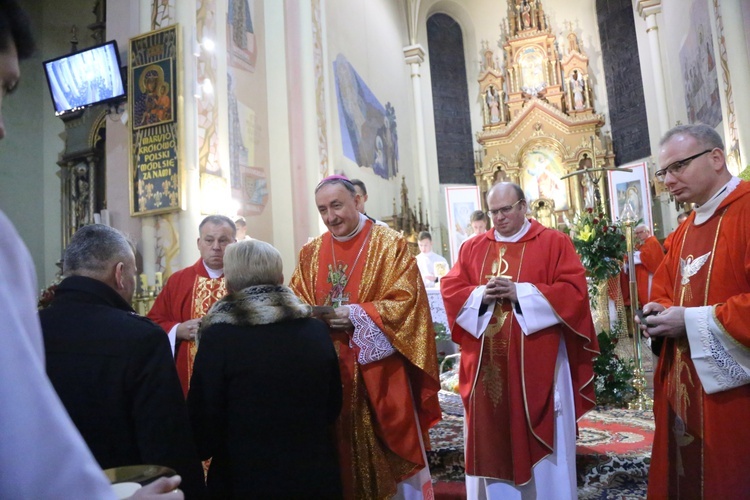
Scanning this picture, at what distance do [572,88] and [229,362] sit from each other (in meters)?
17.6

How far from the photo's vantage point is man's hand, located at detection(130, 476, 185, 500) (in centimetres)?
96

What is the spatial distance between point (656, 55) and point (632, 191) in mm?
3915

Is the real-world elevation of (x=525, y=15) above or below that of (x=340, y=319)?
above

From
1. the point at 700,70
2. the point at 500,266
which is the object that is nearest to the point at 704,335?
the point at 500,266

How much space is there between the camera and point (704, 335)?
2.30 metres

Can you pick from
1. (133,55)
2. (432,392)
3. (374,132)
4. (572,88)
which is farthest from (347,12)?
(432,392)

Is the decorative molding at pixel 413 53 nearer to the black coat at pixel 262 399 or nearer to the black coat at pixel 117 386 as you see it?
the black coat at pixel 262 399

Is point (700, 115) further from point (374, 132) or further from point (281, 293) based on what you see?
point (281, 293)

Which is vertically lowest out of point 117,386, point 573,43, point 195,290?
point 117,386

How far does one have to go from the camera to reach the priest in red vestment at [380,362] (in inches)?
107

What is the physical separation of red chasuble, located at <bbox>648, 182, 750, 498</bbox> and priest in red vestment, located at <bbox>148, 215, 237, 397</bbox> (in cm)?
249

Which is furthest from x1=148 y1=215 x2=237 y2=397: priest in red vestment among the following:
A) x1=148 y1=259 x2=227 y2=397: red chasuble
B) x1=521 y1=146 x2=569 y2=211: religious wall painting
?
x1=521 y1=146 x2=569 y2=211: religious wall painting

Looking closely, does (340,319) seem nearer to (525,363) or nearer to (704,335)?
(525,363)

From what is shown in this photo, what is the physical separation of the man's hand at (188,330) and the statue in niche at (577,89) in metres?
16.4
